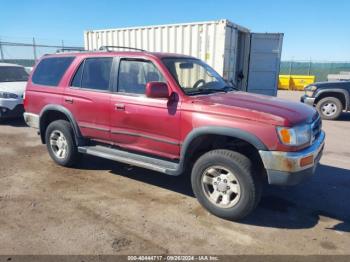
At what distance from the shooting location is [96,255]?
302cm

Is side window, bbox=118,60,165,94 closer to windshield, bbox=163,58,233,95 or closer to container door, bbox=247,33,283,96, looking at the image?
windshield, bbox=163,58,233,95

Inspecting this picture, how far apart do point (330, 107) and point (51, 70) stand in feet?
28.7

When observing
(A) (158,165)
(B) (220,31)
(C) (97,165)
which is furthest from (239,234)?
(B) (220,31)

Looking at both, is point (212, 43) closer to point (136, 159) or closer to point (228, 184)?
point (136, 159)

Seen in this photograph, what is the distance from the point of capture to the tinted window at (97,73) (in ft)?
15.5

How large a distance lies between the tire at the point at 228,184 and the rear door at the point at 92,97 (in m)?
1.68

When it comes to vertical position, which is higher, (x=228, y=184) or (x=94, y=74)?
(x=94, y=74)

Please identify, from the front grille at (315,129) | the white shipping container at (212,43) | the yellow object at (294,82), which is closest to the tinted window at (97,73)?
the front grille at (315,129)

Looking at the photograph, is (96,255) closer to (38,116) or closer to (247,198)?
(247,198)

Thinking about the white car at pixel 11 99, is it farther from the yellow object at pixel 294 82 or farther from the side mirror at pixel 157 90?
the yellow object at pixel 294 82

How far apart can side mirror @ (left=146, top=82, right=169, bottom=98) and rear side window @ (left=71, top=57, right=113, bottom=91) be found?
3.46 feet

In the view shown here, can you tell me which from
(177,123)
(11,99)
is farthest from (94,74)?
(11,99)

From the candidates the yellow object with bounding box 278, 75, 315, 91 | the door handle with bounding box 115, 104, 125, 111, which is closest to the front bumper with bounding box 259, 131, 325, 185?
the door handle with bounding box 115, 104, 125, 111

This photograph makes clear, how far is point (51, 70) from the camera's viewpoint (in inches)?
214
